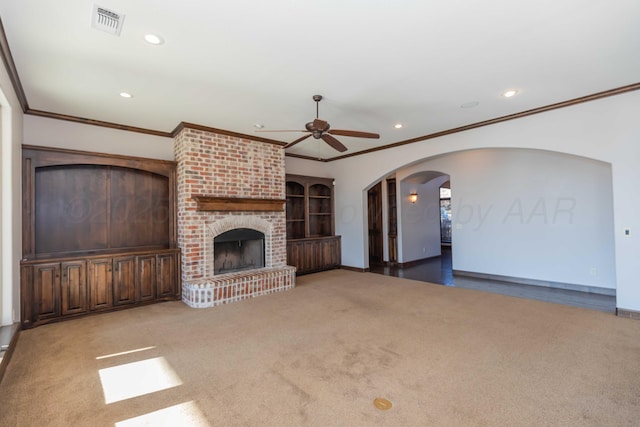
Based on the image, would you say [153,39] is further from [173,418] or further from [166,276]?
[166,276]

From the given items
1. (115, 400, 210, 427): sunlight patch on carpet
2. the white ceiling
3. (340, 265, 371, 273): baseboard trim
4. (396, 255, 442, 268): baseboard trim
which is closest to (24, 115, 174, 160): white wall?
the white ceiling

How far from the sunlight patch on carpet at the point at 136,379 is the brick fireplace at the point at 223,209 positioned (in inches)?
68.6

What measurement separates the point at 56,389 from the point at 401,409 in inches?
107

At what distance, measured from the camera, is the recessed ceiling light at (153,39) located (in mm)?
2564

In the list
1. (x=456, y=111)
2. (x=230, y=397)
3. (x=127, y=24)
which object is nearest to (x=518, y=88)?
(x=456, y=111)

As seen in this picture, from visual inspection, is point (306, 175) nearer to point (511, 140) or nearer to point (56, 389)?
point (511, 140)

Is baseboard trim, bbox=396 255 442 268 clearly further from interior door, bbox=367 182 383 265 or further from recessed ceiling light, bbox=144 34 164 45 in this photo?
recessed ceiling light, bbox=144 34 164 45

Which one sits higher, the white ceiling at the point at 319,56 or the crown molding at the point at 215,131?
the white ceiling at the point at 319,56

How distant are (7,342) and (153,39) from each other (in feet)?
10.6

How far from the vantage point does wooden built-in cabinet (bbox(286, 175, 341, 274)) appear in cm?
679

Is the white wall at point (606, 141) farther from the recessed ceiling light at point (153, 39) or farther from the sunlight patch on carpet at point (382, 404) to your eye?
the recessed ceiling light at point (153, 39)

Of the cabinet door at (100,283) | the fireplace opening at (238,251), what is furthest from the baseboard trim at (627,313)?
→ the cabinet door at (100,283)

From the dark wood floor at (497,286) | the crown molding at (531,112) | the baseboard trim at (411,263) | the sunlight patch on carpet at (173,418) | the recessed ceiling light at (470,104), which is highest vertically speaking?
the recessed ceiling light at (470,104)

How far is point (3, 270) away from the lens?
3.16 m
